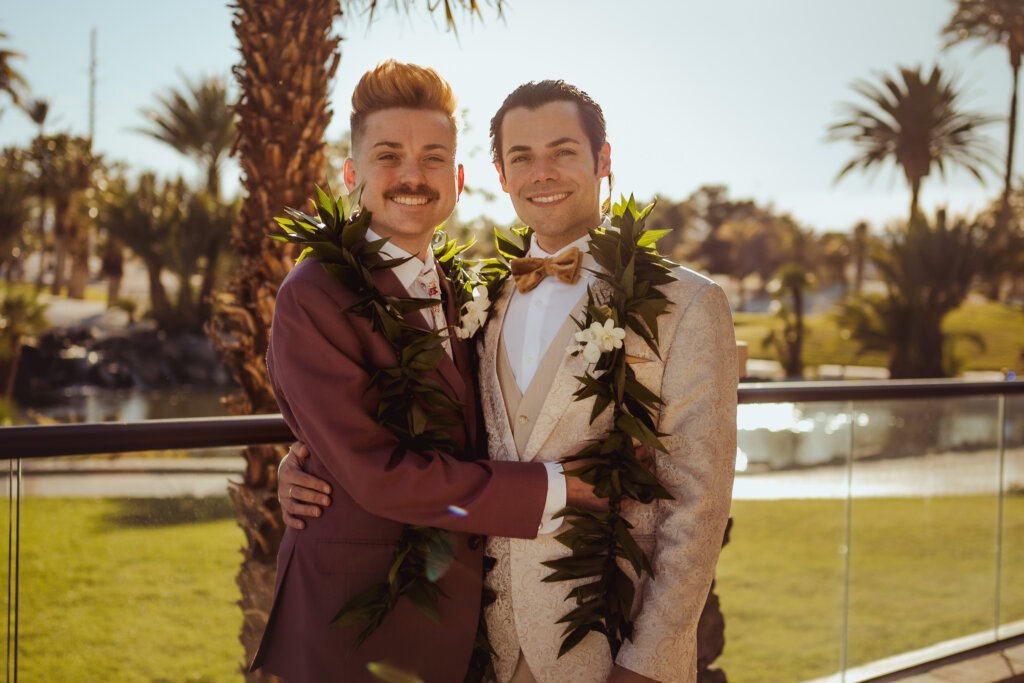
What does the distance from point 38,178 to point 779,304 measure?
3380 centimetres

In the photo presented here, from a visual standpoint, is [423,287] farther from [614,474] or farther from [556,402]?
[614,474]

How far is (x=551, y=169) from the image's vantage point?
2.20 m

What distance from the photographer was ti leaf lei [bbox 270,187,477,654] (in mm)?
1915

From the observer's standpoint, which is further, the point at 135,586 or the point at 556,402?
the point at 135,586

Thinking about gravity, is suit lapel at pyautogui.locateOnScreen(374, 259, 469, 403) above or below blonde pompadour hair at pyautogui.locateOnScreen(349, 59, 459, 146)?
below

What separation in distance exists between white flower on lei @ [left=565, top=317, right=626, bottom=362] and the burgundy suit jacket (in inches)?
12.0

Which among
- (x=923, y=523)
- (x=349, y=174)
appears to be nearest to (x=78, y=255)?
(x=923, y=523)

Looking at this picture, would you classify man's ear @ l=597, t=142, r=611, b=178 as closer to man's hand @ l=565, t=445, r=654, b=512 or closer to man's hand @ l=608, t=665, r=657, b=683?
man's hand @ l=565, t=445, r=654, b=512

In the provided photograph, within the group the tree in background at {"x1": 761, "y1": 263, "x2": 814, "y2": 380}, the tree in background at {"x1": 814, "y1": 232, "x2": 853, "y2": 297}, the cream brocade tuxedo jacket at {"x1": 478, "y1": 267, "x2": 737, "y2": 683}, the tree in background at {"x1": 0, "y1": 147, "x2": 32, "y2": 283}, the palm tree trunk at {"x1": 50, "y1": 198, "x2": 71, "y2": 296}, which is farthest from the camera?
the tree in background at {"x1": 814, "y1": 232, "x2": 853, "y2": 297}

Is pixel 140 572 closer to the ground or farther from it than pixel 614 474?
closer to the ground

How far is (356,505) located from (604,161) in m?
1.14

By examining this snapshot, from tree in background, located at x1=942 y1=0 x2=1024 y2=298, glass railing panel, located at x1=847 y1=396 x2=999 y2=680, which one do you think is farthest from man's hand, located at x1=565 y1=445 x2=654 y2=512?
tree in background, located at x1=942 y1=0 x2=1024 y2=298

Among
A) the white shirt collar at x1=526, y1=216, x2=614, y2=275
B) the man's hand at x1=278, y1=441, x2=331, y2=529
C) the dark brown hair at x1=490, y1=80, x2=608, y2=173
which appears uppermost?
the dark brown hair at x1=490, y1=80, x2=608, y2=173

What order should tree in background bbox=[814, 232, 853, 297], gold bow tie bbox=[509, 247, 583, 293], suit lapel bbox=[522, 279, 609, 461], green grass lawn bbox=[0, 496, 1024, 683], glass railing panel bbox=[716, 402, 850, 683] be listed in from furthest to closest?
tree in background bbox=[814, 232, 853, 297] < glass railing panel bbox=[716, 402, 850, 683] < green grass lawn bbox=[0, 496, 1024, 683] < gold bow tie bbox=[509, 247, 583, 293] < suit lapel bbox=[522, 279, 609, 461]
